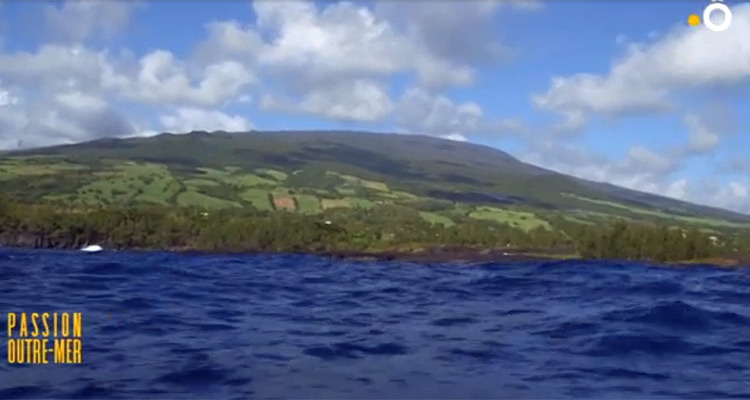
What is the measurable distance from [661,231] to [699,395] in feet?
Answer: 188

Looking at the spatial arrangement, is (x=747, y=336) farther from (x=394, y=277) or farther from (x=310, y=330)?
(x=394, y=277)

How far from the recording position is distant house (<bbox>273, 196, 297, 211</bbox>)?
5290 inches

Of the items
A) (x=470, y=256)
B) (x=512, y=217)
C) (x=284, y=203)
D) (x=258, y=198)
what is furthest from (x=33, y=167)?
(x=470, y=256)

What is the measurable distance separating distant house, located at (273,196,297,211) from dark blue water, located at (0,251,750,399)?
387 feet

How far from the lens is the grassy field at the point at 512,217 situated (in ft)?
411

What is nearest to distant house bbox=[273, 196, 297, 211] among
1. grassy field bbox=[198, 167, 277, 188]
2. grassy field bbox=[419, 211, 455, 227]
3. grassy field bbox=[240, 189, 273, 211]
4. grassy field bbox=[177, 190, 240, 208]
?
grassy field bbox=[240, 189, 273, 211]

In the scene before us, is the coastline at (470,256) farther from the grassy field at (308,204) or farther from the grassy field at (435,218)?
the grassy field at (435,218)

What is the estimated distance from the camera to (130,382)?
25.3 ft

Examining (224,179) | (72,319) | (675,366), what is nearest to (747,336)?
(675,366)

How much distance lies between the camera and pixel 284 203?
139 m

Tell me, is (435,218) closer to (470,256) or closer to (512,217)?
(512,217)

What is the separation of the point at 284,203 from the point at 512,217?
3433cm

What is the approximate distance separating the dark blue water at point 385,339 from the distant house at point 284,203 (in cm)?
11796

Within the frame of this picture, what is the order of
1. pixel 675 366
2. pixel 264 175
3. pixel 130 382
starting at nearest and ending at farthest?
pixel 130 382 < pixel 675 366 < pixel 264 175
